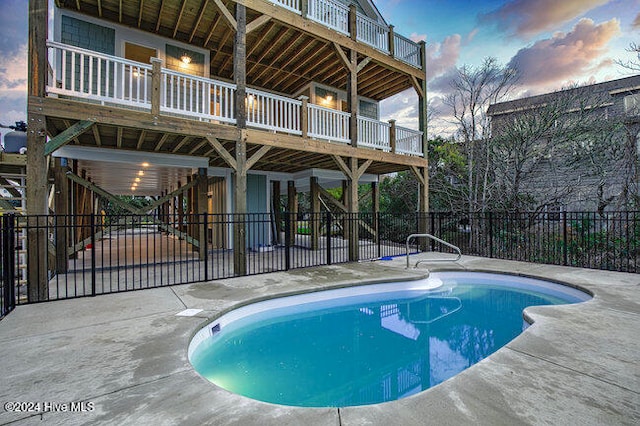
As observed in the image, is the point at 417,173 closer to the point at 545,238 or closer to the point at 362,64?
the point at 362,64

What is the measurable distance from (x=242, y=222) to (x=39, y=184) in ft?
11.2

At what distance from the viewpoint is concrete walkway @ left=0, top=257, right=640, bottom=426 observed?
1999mm

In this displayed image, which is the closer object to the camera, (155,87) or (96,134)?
(155,87)

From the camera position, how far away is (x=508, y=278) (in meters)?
7.10

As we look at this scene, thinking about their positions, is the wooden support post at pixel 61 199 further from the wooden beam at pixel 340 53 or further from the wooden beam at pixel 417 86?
the wooden beam at pixel 417 86

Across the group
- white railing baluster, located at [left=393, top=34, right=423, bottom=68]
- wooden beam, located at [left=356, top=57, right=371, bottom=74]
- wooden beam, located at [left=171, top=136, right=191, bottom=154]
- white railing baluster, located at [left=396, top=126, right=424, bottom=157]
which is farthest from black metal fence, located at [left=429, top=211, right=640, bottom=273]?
wooden beam, located at [left=171, top=136, right=191, bottom=154]

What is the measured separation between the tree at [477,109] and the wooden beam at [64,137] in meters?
14.6

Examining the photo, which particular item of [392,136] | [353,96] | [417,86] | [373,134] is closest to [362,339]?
[353,96]

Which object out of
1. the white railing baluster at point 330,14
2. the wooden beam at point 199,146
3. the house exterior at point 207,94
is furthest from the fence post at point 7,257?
the white railing baluster at point 330,14

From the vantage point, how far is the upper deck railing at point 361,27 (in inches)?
321

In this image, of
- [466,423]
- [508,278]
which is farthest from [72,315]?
[508,278]

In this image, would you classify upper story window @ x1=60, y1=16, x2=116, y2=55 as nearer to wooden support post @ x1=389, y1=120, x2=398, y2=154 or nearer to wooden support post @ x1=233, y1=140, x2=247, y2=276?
wooden support post @ x1=233, y1=140, x2=247, y2=276

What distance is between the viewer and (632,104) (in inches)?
499

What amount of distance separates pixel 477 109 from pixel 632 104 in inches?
240
